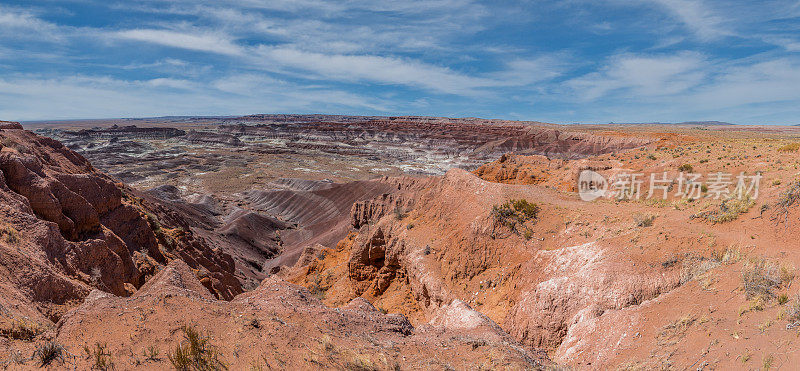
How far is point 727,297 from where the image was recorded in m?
6.07

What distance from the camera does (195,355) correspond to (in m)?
4.39

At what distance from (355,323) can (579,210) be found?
344 inches

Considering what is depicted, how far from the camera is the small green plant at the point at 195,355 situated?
425cm

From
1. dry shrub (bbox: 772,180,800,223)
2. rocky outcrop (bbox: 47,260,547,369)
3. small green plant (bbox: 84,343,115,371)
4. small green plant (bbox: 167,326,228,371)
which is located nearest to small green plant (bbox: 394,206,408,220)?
rocky outcrop (bbox: 47,260,547,369)

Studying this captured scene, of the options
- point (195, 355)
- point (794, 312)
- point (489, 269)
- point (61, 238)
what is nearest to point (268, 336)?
point (195, 355)

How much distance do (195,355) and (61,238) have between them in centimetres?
725

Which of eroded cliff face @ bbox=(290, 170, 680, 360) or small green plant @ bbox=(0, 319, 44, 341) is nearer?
small green plant @ bbox=(0, 319, 44, 341)

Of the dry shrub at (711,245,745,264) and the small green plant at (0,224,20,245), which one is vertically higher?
the dry shrub at (711,245,745,264)

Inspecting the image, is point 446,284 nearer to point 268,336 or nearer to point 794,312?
point 268,336

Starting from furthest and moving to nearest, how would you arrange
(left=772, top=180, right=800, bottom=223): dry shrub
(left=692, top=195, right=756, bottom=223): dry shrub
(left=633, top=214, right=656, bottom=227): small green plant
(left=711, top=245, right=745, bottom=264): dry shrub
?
(left=633, top=214, right=656, bottom=227): small green plant, (left=692, top=195, right=756, bottom=223): dry shrub, (left=772, top=180, right=800, bottom=223): dry shrub, (left=711, top=245, right=745, bottom=264): dry shrub

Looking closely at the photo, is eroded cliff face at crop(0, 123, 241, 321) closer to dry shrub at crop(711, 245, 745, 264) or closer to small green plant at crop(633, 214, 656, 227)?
dry shrub at crop(711, 245, 745, 264)

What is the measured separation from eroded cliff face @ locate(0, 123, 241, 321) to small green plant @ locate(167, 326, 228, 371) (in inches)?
115

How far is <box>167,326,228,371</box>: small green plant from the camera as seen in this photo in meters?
4.25

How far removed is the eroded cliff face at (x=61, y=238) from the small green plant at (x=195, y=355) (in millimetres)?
2933
